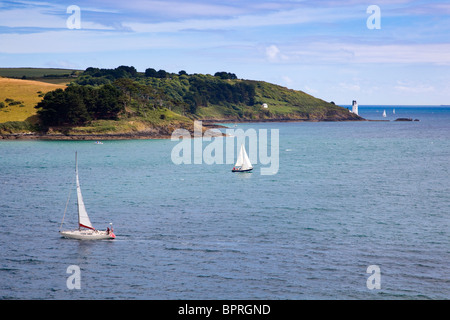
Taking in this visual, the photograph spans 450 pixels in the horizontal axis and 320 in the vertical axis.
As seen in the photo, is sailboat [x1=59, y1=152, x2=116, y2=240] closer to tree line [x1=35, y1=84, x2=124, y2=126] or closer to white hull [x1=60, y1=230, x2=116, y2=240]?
white hull [x1=60, y1=230, x2=116, y2=240]

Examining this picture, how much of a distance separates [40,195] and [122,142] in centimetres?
9679

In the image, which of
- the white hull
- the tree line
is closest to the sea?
the white hull

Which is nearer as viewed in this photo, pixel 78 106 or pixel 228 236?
pixel 228 236

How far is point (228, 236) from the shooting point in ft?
175

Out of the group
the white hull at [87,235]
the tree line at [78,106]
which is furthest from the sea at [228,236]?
the tree line at [78,106]

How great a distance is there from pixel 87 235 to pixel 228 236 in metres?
14.2

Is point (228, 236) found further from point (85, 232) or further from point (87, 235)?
point (85, 232)

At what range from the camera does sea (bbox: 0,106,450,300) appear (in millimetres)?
40562

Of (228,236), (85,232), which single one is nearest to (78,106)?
(85,232)

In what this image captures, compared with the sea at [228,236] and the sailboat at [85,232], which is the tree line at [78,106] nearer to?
the sea at [228,236]

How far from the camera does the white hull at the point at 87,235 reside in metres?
52.2

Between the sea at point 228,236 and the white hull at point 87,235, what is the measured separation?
0.62 metres
